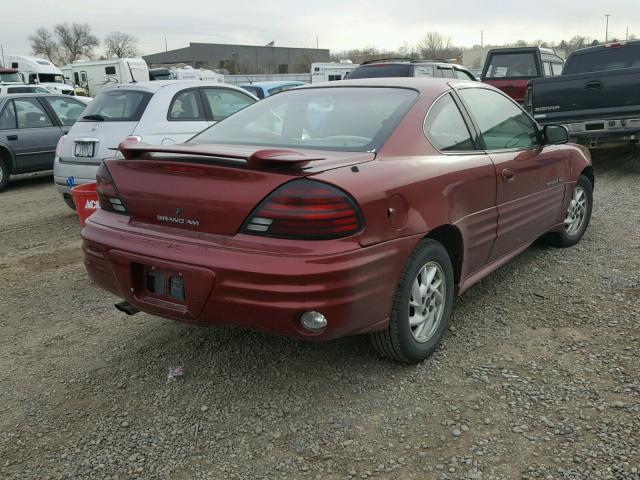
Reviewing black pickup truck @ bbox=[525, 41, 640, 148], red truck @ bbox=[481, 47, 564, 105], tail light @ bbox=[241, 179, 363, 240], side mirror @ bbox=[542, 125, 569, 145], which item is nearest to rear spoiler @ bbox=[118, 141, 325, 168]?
tail light @ bbox=[241, 179, 363, 240]

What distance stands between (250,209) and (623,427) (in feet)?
6.32

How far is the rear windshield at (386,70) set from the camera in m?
9.89

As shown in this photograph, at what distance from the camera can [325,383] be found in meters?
3.01

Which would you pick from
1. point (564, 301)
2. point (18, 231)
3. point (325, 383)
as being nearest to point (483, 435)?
point (325, 383)

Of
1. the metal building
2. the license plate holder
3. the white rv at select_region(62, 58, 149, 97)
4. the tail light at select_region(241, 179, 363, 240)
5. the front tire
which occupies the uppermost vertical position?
the metal building

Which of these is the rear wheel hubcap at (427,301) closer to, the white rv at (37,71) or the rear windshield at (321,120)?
the rear windshield at (321,120)

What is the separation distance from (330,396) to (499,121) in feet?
7.70

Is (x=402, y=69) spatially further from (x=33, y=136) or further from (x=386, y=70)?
(x=33, y=136)

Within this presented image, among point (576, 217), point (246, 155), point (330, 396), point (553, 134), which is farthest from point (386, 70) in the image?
point (330, 396)

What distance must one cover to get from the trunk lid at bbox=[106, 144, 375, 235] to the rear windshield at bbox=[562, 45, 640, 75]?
30.0 feet

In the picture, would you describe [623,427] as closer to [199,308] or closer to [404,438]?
[404,438]

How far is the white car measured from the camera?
6371 millimetres

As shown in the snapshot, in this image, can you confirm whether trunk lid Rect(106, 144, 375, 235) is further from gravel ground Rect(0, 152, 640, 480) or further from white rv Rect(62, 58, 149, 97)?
white rv Rect(62, 58, 149, 97)

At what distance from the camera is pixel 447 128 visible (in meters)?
3.45
